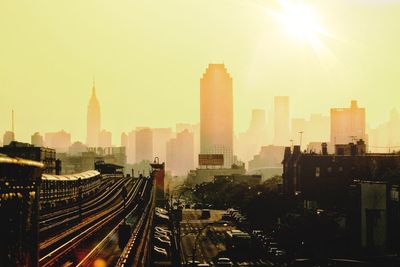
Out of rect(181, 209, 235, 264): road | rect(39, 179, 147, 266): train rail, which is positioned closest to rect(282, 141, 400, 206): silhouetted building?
rect(181, 209, 235, 264): road

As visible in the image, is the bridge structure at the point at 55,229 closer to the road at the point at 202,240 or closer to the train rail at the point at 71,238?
the train rail at the point at 71,238

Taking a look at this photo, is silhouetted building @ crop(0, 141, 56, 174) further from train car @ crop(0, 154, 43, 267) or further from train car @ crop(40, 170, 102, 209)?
train car @ crop(0, 154, 43, 267)

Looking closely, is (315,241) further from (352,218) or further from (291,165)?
(291,165)

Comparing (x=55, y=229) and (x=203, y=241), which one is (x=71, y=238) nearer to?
(x=55, y=229)

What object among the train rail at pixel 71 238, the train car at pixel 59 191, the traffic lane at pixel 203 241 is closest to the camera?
the train rail at pixel 71 238

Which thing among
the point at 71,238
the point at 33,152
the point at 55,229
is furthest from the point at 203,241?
the point at 33,152

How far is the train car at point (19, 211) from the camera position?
23.6 ft

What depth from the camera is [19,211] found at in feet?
26.2

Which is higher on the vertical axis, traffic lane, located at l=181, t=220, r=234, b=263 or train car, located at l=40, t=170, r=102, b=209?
train car, located at l=40, t=170, r=102, b=209

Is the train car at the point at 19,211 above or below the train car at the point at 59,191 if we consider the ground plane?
above

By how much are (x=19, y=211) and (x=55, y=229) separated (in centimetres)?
3905

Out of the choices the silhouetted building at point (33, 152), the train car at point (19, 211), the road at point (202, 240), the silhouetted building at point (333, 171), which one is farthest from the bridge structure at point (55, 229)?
the silhouetted building at point (33, 152)

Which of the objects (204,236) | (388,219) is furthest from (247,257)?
(204,236)

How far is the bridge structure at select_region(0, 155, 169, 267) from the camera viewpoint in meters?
7.48
